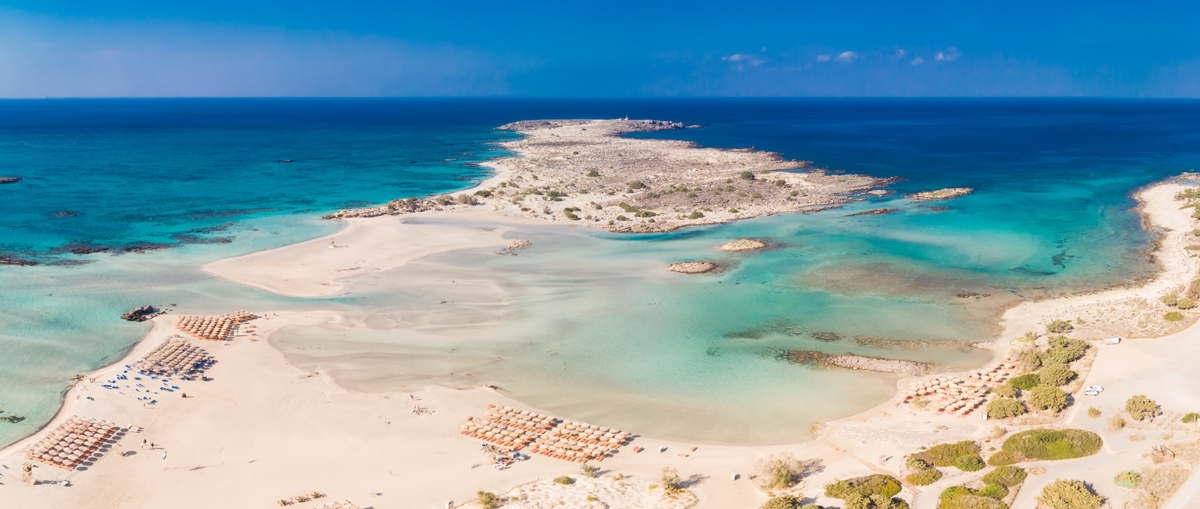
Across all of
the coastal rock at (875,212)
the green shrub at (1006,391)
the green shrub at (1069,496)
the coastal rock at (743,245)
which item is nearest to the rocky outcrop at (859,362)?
the green shrub at (1006,391)

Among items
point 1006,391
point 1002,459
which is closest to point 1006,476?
point 1002,459

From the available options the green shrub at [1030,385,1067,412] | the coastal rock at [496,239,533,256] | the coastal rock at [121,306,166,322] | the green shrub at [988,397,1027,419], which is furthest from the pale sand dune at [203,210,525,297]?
the green shrub at [1030,385,1067,412]

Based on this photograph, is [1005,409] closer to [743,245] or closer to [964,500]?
[964,500]

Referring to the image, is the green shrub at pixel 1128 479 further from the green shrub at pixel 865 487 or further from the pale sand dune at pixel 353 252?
the pale sand dune at pixel 353 252

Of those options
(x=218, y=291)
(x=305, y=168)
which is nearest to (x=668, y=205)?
(x=218, y=291)

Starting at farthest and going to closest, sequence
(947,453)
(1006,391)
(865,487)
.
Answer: (1006,391) → (947,453) → (865,487)

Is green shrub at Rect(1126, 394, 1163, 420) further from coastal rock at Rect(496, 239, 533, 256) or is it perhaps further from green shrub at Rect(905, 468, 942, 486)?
coastal rock at Rect(496, 239, 533, 256)
